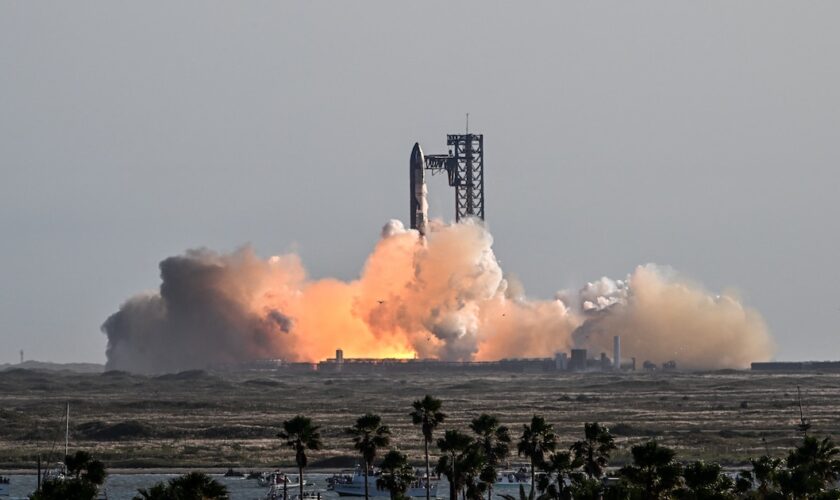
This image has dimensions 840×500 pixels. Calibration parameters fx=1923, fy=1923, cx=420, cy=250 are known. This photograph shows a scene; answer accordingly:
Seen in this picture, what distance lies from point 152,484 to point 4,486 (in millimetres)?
11495

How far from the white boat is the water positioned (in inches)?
28.7

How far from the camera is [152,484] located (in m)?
152

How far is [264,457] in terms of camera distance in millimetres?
177750

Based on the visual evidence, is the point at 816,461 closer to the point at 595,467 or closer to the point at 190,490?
the point at 595,467

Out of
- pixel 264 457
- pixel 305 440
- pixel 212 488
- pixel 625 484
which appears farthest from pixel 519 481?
pixel 212 488

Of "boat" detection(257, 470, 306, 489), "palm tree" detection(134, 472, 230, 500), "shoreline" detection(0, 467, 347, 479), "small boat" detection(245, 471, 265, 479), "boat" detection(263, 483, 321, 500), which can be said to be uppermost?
"shoreline" detection(0, 467, 347, 479)

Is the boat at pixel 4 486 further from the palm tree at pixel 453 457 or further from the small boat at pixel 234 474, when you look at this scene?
the palm tree at pixel 453 457

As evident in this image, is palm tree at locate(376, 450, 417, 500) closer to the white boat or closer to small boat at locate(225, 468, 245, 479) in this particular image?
the white boat

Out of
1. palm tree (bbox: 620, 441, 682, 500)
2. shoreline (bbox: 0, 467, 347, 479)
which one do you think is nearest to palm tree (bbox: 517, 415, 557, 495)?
palm tree (bbox: 620, 441, 682, 500)

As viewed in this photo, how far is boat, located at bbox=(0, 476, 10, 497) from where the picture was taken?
14523 cm

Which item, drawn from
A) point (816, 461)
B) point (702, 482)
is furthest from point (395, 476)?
point (816, 461)

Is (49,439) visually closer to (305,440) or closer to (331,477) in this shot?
(331,477)

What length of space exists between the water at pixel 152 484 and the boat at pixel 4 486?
44cm

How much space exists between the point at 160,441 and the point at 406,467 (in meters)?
92.1
